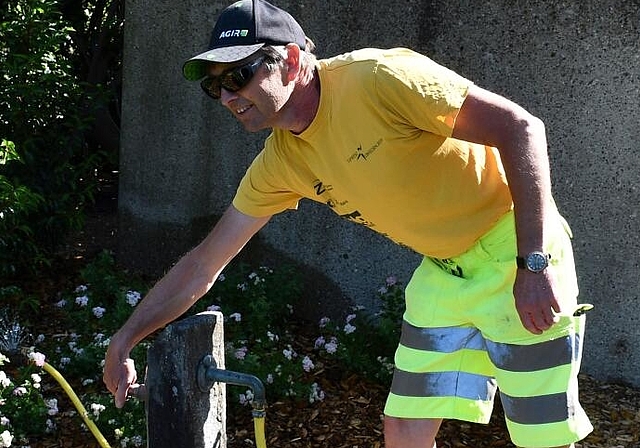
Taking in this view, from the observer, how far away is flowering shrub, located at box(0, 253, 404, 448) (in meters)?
3.93

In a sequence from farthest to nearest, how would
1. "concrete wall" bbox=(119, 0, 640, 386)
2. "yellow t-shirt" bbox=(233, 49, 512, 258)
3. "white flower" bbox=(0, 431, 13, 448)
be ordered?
"concrete wall" bbox=(119, 0, 640, 386) < "white flower" bbox=(0, 431, 13, 448) < "yellow t-shirt" bbox=(233, 49, 512, 258)

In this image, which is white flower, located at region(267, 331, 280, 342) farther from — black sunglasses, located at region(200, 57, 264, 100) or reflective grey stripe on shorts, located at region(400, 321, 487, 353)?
black sunglasses, located at region(200, 57, 264, 100)

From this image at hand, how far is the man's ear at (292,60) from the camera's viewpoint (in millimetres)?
2473

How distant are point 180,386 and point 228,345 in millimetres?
1925

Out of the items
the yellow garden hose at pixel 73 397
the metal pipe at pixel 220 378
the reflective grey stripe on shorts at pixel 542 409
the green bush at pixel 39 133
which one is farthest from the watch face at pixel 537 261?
the green bush at pixel 39 133

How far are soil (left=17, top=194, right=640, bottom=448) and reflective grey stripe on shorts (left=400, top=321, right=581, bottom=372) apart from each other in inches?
48.0

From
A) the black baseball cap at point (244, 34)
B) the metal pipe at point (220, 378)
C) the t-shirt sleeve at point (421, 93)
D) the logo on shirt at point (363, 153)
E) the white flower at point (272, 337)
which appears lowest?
the white flower at point (272, 337)

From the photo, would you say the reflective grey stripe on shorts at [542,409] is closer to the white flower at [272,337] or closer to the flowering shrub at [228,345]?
the flowering shrub at [228,345]

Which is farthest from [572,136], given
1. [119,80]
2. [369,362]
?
[119,80]

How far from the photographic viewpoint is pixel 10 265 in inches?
208

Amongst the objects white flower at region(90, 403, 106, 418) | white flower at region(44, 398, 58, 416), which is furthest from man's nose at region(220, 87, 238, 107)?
white flower at region(44, 398, 58, 416)

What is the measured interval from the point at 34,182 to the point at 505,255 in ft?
→ 11.6

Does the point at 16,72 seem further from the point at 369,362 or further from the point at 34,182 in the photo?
the point at 369,362

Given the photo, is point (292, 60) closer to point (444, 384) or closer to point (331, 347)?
point (444, 384)
